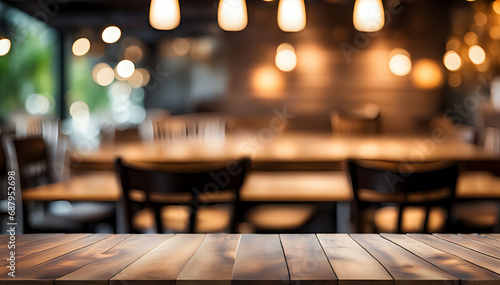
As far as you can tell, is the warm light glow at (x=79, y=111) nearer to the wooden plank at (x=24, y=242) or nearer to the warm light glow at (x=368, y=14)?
the warm light glow at (x=368, y=14)

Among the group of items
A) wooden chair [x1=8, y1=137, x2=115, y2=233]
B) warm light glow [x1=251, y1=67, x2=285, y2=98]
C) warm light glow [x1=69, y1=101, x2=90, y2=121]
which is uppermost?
warm light glow [x1=251, y1=67, x2=285, y2=98]

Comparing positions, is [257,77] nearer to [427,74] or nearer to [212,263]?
[427,74]

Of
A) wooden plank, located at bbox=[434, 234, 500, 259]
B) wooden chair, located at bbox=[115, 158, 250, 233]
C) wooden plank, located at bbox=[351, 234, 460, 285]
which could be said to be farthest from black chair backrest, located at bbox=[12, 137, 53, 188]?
wooden plank, located at bbox=[434, 234, 500, 259]

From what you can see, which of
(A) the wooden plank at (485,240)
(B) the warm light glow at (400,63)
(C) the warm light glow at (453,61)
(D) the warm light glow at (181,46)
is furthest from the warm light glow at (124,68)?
(A) the wooden plank at (485,240)

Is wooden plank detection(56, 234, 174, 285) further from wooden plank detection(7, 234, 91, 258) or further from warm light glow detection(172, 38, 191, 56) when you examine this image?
warm light glow detection(172, 38, 191, 56)

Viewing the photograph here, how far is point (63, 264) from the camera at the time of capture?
831 mm

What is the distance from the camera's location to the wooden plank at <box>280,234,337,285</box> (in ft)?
2.45

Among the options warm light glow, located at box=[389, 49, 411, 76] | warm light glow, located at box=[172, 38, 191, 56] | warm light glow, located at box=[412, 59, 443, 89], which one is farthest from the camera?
warm light glow, located at box=[172, 38, 191, 56]

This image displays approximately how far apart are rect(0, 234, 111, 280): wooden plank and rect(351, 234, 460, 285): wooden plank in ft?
2.13

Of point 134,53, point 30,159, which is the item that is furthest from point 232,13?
point 134,53

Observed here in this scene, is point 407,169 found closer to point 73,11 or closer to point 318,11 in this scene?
point 318,11

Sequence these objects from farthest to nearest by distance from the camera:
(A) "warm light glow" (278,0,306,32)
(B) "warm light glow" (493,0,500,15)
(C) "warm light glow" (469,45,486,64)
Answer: (B) "warm light glow" (493,0,500,15)
(C) "warm light glow" (469,45,486,64)
(A) "warm light glow" (278,0,306,32)

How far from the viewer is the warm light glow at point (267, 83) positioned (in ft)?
21.9

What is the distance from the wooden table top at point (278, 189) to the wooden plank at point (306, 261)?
25.1 inches
